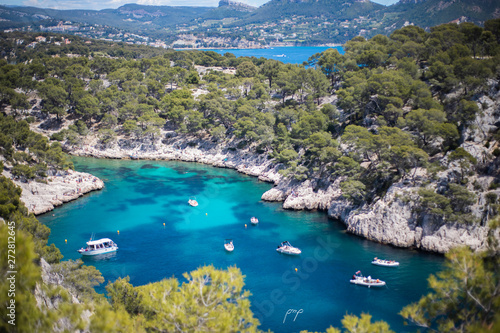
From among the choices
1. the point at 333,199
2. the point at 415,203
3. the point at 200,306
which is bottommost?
the point at 333,199

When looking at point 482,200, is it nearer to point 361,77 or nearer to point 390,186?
point 390,186

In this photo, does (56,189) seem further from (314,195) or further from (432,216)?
(432,216)

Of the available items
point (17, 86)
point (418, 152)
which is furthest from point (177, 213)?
point (17, 86)

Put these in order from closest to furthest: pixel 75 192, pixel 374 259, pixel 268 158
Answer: pixel 374 259 → pixel 75 192 → pixel 268 158

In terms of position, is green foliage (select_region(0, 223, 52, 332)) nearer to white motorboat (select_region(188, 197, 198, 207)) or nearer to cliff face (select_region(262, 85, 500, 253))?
cliff face (select_region(262, 85, 500, 253))

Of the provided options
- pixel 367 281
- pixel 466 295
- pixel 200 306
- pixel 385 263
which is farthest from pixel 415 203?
pixel 200 306

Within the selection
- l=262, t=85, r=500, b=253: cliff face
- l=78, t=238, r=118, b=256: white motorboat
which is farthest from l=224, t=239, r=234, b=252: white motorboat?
l=262, t=85, r=500, b=253: cliff face
